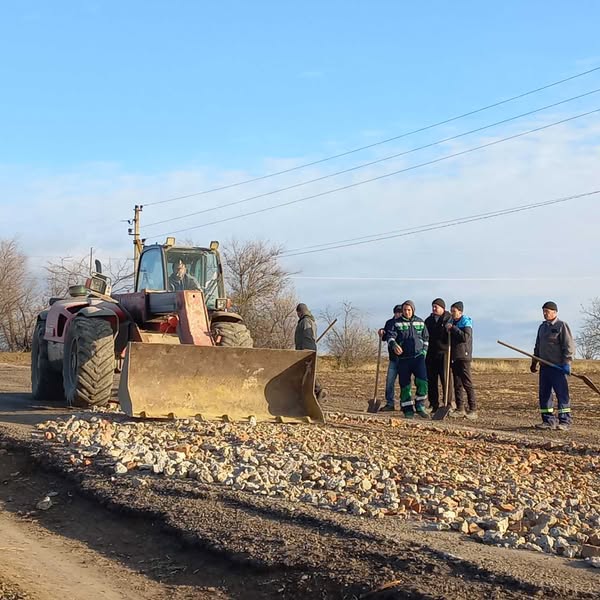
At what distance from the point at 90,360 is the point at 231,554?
7103 millimetres

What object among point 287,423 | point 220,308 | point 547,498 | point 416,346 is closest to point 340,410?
point 416,346

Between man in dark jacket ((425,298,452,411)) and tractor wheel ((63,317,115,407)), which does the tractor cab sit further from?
man in dark jacket ((425,298,452,411))

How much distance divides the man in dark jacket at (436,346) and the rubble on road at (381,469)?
364 cm

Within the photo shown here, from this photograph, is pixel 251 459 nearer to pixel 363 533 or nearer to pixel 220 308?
pixel 363 533

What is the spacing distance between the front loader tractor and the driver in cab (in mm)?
15

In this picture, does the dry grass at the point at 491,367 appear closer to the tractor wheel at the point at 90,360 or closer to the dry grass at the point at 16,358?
the dry grass at the point at 16,358

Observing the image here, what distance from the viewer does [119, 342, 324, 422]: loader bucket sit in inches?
448

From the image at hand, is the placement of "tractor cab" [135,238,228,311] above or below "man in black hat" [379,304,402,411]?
above

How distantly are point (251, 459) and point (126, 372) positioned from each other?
11.1 feet

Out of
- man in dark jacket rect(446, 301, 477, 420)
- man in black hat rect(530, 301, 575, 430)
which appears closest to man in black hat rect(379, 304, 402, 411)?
man in dark jacket rect(446, 301, 477, 420)

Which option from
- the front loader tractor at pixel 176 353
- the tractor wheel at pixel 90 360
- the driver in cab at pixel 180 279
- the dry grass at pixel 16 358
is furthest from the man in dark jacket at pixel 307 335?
the dry grass at pixel 16 358

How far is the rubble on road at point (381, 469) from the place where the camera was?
235 inches

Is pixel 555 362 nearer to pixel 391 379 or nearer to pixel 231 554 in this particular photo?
pixel 391 379

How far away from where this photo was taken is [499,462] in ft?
29.5
